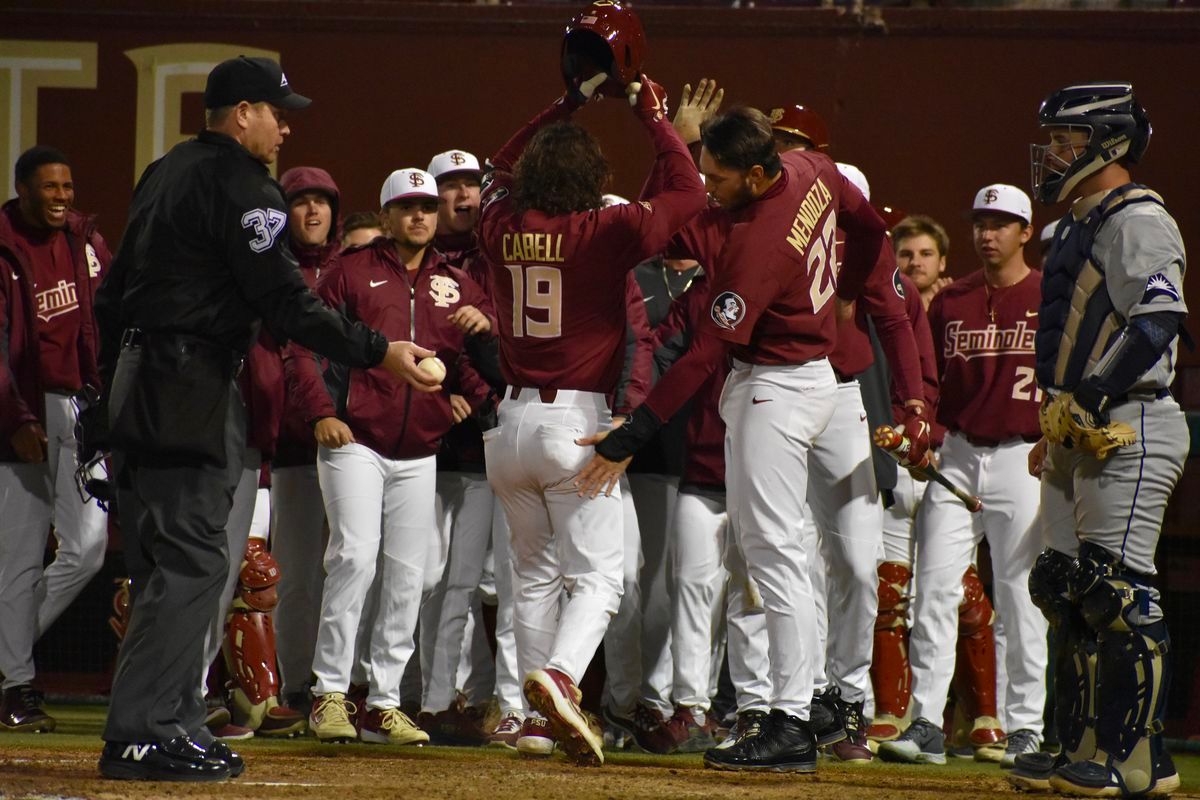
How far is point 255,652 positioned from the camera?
630cm

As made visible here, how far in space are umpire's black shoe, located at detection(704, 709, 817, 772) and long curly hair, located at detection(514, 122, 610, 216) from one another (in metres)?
1.89

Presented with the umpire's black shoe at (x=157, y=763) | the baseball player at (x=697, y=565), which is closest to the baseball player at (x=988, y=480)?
the baseball player at (x=697, y=565)

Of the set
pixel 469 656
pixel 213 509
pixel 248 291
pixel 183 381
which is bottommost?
pixel 469 656

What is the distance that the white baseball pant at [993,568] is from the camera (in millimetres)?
6094

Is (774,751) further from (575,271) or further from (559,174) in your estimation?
(559,174)

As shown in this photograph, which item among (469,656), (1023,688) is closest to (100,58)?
(469,656)

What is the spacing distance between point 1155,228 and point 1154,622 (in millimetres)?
1233

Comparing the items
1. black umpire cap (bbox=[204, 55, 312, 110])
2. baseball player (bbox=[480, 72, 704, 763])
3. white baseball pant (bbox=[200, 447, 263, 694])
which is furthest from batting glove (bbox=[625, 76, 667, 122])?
white baseball pant (bbox=[200, 447, 263, 694])

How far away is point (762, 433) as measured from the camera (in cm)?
501

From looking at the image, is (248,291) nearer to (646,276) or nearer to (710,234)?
(710,234)

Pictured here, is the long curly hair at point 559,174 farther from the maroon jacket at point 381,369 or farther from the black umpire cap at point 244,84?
the maroon jacket at point 381,369

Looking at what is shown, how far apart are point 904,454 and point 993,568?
1091 mm

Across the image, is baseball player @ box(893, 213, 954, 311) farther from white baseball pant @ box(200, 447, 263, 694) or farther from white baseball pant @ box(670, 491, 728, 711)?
white baseball pant @ box(200, 447, 263, 694)

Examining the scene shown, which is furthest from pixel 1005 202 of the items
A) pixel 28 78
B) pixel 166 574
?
pixel 28 78
